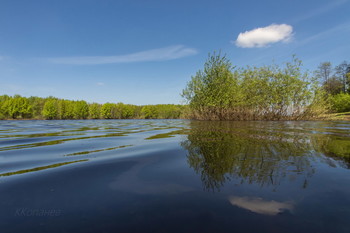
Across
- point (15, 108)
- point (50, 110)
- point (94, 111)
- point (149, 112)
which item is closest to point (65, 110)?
point (50, 110)

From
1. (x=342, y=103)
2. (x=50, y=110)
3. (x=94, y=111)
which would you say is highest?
(x=342, y=103)

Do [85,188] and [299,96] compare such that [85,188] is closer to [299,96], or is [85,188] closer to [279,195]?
[279,195]

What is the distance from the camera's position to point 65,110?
3009 inches

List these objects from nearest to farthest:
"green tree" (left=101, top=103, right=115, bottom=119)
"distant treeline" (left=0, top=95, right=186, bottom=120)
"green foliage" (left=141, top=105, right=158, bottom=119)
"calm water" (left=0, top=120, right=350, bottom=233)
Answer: "calm water" (left=0, top=120, right=350, bottom=233) < "distant treeline" (left=0, top=95, right=186, bottom=120) < "green tree" (left=101, top=103, right=115, bottom=119) < "green foliage" (left=141, top=105, right=158, bottom=119)

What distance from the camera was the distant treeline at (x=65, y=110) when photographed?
61.7m

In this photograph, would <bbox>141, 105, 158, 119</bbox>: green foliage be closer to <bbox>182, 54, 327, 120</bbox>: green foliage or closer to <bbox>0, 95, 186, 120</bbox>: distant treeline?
<bbox>0, 95, 186, 120</bbox>: distant treeline


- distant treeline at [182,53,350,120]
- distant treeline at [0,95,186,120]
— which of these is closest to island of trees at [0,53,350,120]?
distant treeline at [182,53,350,120]

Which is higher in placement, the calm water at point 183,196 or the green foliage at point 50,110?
the green foliage at point 50,110

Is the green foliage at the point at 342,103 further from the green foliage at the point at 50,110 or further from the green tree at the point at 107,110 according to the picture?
the green foliage at the point at 50,110

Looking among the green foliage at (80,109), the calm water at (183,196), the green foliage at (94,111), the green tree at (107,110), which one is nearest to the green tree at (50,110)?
the green foliage at (80,109)

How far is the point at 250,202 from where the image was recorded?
4.90 feet

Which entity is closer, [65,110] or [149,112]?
[65,110]

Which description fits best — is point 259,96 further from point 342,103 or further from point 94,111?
point 94,111

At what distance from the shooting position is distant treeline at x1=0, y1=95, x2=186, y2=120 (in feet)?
202
